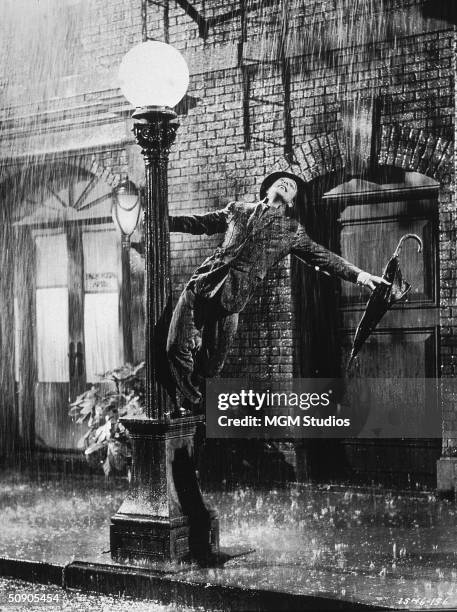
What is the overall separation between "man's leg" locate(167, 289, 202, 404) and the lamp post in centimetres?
8

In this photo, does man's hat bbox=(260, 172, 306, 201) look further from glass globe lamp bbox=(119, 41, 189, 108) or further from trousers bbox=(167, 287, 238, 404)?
glass globe lamp bbox=(119, 41, 189, 108)

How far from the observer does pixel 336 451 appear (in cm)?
959

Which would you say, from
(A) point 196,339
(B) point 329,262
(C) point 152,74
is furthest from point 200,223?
(C) point 152,74

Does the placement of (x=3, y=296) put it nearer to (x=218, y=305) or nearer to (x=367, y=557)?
(x=218, y=305)

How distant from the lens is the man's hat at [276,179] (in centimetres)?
820

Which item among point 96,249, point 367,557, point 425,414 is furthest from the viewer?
point 96,249

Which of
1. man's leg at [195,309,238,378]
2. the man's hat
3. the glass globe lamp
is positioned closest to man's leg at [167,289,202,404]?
man's leg at [195,309,238,378]

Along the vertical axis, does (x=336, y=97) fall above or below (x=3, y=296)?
above

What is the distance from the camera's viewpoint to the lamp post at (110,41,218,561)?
6301 millimetres

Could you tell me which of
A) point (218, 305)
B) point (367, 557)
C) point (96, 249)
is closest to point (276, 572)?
point (367, 557)

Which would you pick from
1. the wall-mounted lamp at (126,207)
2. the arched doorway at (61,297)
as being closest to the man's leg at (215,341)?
the wall-mounted lamp at (126,207)

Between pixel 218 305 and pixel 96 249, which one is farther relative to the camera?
pixel 96 249

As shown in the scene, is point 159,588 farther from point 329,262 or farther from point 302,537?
point 329,262

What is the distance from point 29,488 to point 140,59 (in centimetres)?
533
